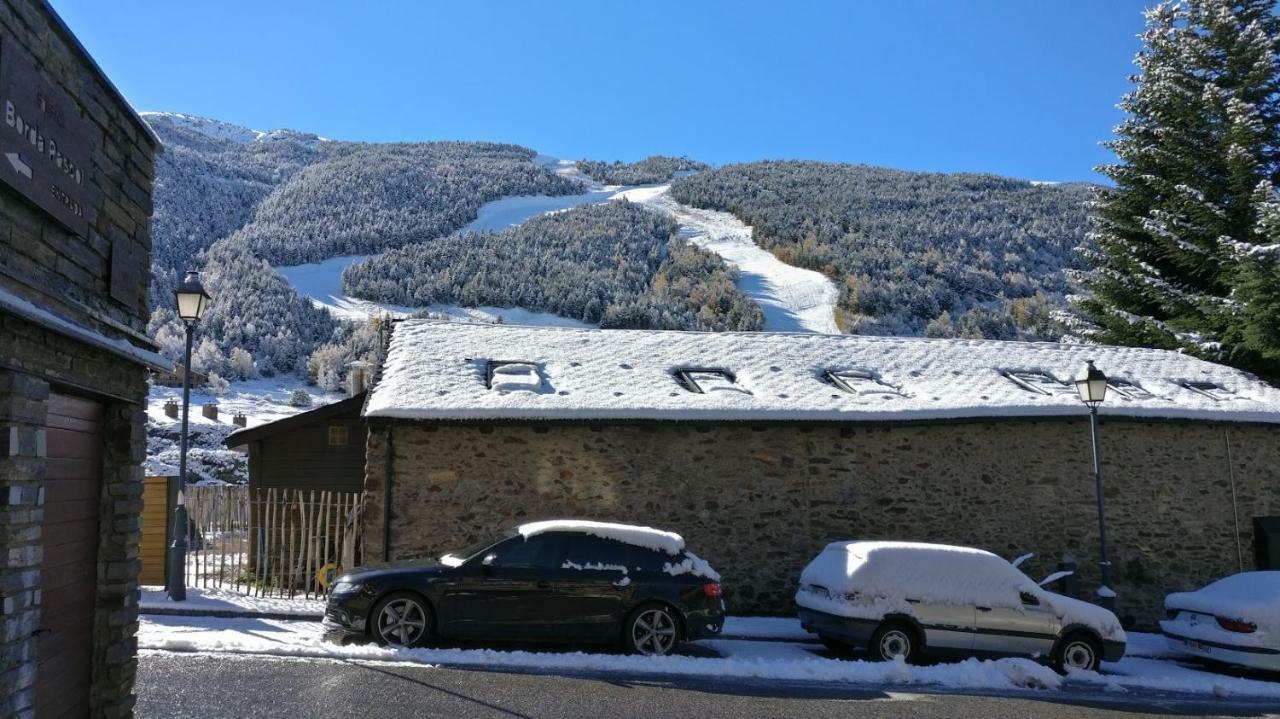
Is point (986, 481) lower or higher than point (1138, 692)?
higher

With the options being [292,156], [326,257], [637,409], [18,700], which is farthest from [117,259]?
[292,156]

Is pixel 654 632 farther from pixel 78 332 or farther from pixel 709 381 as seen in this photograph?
pixel 78 332

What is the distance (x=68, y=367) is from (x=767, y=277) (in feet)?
147

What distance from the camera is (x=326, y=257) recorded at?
185ft

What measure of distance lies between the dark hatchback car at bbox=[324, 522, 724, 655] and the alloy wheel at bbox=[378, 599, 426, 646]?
0.01 metres

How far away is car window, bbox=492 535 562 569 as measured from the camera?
9820 millimetres

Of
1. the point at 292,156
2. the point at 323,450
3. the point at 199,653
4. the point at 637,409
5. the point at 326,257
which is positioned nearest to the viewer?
the point at 199,653

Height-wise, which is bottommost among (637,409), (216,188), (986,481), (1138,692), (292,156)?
(1138,692)

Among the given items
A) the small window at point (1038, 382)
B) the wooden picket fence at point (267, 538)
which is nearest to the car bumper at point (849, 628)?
the small window at point (1038, 382)

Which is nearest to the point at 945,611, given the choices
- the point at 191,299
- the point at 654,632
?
the point at 654,632

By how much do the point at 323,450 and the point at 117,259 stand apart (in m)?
10.8

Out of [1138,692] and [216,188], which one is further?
[216,188]

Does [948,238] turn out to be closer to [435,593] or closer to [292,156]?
[435,593]

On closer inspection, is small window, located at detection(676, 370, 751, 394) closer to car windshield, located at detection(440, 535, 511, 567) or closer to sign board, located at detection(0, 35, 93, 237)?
car windshield, located at detection(440, 535, 511, 567)
